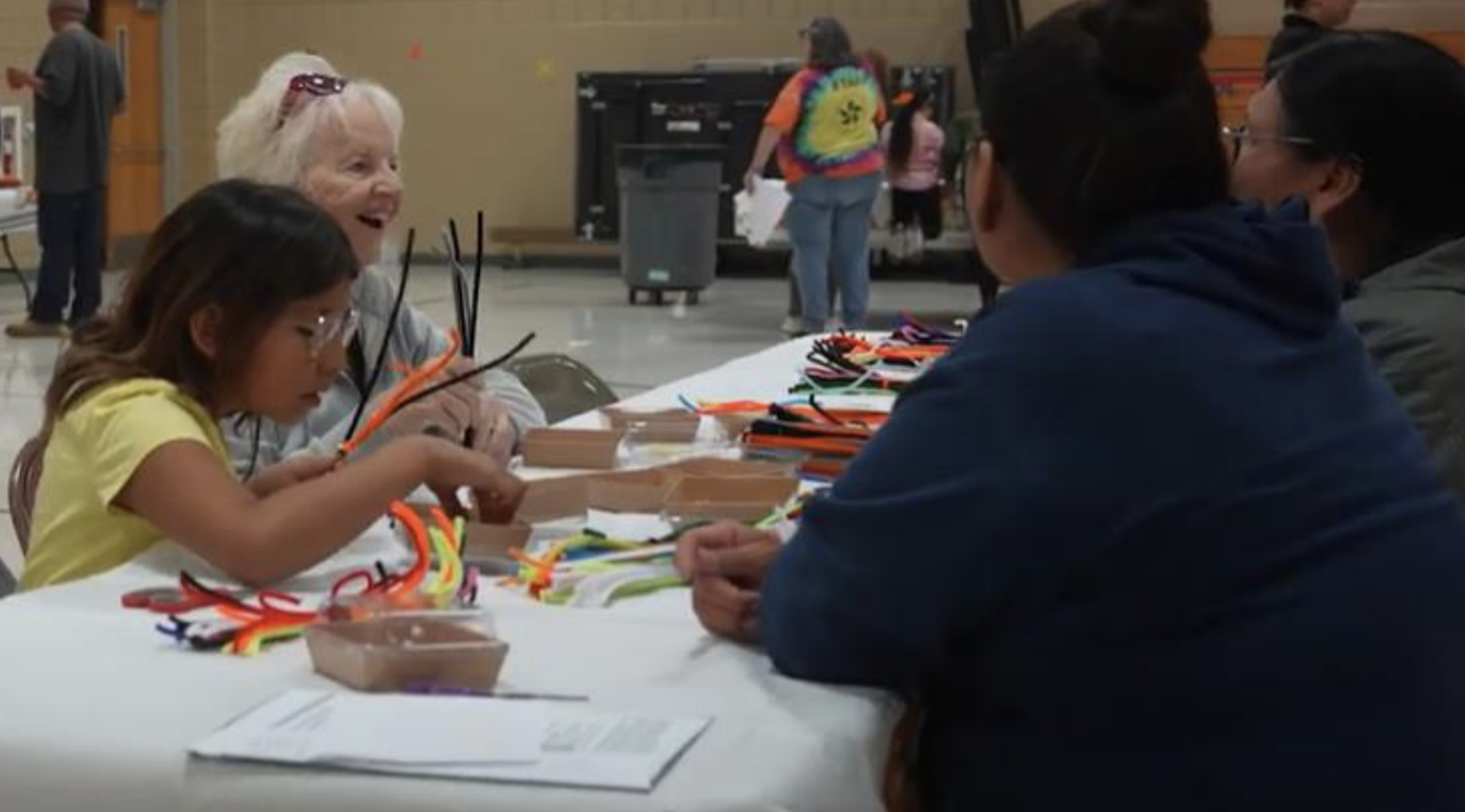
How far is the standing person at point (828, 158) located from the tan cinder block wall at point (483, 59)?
4729 millimetres

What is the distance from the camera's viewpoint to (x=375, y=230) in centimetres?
280

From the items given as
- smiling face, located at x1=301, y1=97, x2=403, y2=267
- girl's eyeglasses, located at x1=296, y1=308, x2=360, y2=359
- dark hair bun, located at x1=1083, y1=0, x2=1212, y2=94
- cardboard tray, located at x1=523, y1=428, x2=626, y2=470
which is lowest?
cardboard tray, located at x1=523, y1=428, x2=626, y2=470

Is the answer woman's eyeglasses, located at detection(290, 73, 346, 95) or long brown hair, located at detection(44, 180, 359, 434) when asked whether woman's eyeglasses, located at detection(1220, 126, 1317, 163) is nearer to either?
long brown hair, located at detection(44, 180, 359, 434)

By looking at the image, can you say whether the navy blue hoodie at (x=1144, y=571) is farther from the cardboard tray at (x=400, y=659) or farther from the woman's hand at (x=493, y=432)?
the woman's hand at (x=493, y=432)

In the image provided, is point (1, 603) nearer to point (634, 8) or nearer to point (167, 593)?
point (167, 593)

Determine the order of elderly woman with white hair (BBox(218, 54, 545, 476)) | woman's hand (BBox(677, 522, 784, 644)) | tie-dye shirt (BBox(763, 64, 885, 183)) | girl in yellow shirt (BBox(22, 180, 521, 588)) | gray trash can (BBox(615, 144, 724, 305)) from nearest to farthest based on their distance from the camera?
woman's hand (BBox(677, 522, 784, 644)) → girl in yellow shirt (BBox(22, 180, 521, 588)) → elderly woman with white hair (BBox(218, 54, 545, 476)) → tie-dye shirt (BBox(763, 64, 885, 183)) → gray trash can (BBox(615, 144, 724, 305))

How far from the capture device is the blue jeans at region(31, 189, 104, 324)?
30.1 feet

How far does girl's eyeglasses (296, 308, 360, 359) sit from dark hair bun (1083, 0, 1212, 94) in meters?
0.93

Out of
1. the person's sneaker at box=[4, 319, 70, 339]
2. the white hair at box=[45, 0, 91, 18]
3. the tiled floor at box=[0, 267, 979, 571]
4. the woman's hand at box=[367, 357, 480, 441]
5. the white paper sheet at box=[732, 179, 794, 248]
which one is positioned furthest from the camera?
the white paper sheet at box=[732, 179, 794, 248]

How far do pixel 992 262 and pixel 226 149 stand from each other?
1.65 metres

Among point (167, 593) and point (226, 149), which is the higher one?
point (226, 149)

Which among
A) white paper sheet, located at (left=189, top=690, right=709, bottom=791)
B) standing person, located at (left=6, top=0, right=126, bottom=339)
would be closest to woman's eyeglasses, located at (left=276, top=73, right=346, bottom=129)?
white paper sheet, located at (left=189, top=690, right=709, bottom=791)

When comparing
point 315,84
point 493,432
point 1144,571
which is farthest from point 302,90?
point 1144,571

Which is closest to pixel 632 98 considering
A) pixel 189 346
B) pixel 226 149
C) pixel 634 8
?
pixel 634 8
